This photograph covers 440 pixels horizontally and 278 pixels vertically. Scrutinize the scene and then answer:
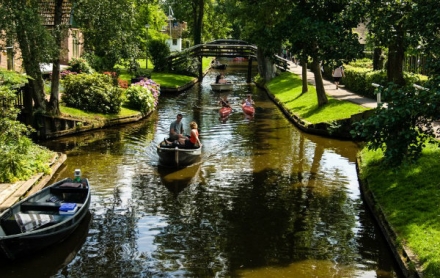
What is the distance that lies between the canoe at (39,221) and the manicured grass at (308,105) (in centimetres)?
1579

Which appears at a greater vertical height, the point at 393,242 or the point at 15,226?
the point at 15,226

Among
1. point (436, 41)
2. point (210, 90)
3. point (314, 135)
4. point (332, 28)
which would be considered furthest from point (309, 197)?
point (210, 90)

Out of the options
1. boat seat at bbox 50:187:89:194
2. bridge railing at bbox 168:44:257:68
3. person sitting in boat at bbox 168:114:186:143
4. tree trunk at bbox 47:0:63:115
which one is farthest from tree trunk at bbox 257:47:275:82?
boat seat at bbox 50:187:89:194

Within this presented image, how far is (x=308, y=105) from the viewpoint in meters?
32.9

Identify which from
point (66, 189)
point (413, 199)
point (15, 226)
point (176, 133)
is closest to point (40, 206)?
point (15, 226)

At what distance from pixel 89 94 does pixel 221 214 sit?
15.8 m

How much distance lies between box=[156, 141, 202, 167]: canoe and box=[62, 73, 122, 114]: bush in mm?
9294

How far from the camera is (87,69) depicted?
3956cm

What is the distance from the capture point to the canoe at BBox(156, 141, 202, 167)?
20.3 meters

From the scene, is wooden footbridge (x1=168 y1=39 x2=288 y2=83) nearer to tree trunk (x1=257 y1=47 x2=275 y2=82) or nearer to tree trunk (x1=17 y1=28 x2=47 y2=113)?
tree trunk (x1=257 y1=47 x2=275 y2=82)

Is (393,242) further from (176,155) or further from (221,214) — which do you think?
(176,155)

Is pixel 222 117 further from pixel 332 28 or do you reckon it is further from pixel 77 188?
pixel 77 188

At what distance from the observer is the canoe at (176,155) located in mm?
20312

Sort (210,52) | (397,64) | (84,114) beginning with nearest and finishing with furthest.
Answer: (397,64), (84,114), (210,52)
